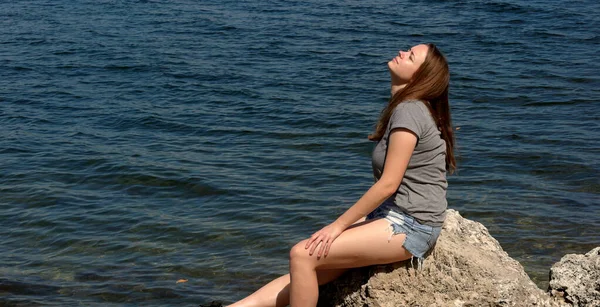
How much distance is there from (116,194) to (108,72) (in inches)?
269

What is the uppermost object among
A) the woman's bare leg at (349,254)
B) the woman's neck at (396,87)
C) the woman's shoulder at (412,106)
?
the woman's neck at (396,87)

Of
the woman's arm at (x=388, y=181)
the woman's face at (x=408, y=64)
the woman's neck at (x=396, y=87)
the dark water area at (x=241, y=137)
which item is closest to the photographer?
the woman's arm at (x=388, y=181)

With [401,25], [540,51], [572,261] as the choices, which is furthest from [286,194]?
[401,25]

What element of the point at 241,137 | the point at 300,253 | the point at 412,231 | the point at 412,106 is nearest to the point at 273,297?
the point at 300,253

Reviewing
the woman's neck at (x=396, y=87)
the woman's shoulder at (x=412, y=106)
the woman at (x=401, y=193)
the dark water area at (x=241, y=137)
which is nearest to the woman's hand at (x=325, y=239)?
the woman at (x=401, y=193)

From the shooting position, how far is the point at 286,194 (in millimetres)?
9758

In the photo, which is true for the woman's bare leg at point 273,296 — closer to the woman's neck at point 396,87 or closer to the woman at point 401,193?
the woman at point 401,193

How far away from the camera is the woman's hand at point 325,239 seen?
186 inches

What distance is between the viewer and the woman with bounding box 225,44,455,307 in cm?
468

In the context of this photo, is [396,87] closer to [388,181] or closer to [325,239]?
[388,181]

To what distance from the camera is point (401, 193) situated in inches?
189

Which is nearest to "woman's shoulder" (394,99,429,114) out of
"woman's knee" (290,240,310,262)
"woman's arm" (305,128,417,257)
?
"woman's arm" (305,128,417,257)

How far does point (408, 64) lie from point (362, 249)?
1.13 meters

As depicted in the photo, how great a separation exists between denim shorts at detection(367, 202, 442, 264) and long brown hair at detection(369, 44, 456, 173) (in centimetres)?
48
